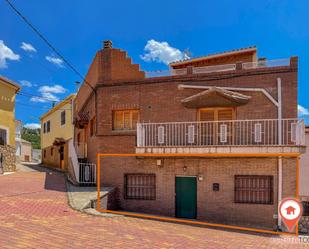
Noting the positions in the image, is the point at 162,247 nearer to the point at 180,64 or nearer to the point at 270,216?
the point at 270,216

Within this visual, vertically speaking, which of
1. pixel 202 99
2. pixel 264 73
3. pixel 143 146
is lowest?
pixel 143 146

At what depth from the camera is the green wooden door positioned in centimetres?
1144

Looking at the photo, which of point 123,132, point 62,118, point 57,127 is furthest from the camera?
point 57,127

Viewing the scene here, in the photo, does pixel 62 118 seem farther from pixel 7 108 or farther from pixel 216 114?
pixel 216 114

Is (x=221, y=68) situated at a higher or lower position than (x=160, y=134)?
higher

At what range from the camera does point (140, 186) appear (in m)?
12.0

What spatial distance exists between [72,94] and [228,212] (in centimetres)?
1604

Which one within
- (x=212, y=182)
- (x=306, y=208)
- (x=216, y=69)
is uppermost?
(x=216, y=69)

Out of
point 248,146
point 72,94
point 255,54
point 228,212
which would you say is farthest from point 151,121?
point 72,94

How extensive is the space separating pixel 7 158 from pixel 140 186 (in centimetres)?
1126

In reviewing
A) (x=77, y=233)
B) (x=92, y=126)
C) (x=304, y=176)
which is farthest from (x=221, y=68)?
(x=77, y=233)

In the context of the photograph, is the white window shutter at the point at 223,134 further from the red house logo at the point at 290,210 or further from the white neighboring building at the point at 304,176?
the red house logo at the point at 290,210

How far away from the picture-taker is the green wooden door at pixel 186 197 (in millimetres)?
11438

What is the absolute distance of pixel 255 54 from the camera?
13172mm
